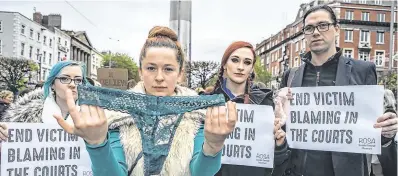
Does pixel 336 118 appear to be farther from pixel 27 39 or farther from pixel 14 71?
pixel 27 39

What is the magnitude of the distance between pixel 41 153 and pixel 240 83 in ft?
5.53

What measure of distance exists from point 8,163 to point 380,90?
2.75 meters

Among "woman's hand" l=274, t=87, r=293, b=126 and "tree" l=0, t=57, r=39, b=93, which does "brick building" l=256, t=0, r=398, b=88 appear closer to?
"tree" l=0, t=57, r=39, b=93

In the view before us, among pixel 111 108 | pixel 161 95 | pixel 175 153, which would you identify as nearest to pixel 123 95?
pixel 111 108

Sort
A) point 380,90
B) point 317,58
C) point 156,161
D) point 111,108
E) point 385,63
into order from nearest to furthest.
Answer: point 111,108 < point 156,161 < point 380,90 < point 317,58 < point 385,63

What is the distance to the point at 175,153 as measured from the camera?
5.47ft

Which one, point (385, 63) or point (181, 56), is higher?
point (385, 63)

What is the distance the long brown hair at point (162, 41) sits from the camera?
5.74 feet

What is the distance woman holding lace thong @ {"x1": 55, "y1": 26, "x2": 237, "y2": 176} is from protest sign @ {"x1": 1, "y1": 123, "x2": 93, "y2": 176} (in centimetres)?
154

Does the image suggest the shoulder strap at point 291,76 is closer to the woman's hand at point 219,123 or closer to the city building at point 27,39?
the woman's hand at point 219,123

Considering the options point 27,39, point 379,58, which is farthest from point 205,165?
point 379,58

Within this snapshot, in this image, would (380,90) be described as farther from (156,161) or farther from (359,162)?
(156,161)

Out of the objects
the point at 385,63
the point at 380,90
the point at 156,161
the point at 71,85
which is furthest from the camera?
the point at 385,63

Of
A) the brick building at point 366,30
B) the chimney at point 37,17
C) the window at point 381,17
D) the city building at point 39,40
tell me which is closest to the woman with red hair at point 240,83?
the city building at point 39,40
